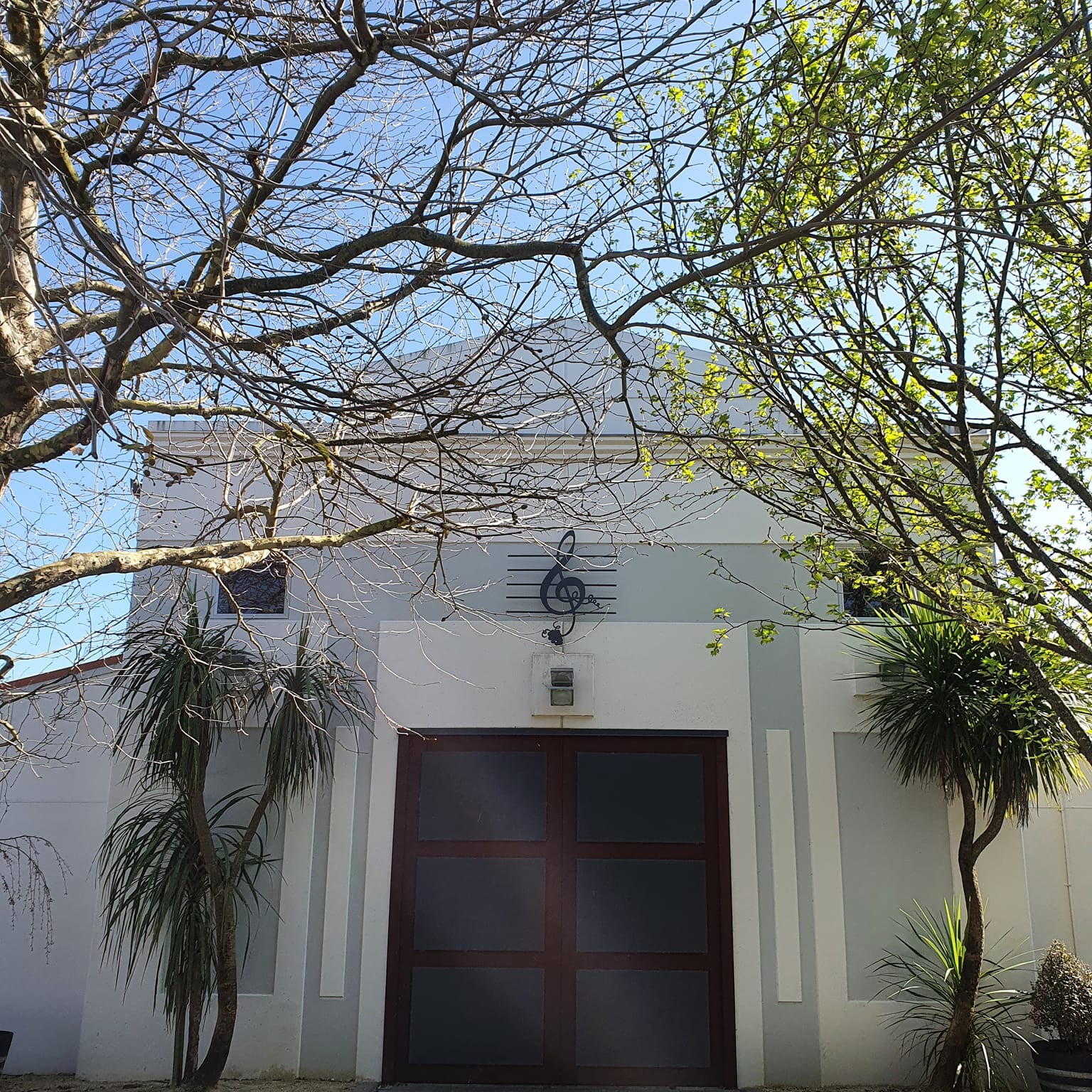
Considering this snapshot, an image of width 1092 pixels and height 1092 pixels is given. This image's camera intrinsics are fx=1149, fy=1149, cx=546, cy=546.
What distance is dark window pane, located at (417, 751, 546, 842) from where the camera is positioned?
7598mm

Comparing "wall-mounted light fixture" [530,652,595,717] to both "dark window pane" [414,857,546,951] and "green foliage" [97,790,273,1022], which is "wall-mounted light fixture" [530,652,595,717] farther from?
"green foliage" [97,790,273,1022]

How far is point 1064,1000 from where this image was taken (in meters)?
6.51

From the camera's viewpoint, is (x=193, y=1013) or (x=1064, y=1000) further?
(x=193, y=1013)

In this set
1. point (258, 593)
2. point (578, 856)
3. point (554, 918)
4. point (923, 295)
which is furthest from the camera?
point (258, 593)

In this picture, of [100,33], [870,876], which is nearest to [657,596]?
[870,876]

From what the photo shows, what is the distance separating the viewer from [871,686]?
7672mm

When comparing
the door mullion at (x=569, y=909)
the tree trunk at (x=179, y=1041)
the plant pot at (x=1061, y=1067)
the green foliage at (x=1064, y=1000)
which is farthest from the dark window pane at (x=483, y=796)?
the plant pot at (x=1061, y=1067)

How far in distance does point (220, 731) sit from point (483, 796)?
176cm

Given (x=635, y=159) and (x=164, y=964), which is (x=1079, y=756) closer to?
(x=635, y=159)

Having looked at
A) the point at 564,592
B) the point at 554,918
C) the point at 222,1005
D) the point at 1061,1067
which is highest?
the point at 564,592

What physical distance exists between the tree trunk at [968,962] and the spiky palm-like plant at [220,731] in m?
3.90

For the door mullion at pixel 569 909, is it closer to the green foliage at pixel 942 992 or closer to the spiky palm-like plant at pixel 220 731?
the spiky palm-like plant at pixel 220 731

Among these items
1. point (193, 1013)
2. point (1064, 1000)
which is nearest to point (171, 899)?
point (193, 1013)

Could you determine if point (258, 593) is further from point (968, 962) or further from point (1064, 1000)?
point (1064, 1000)
